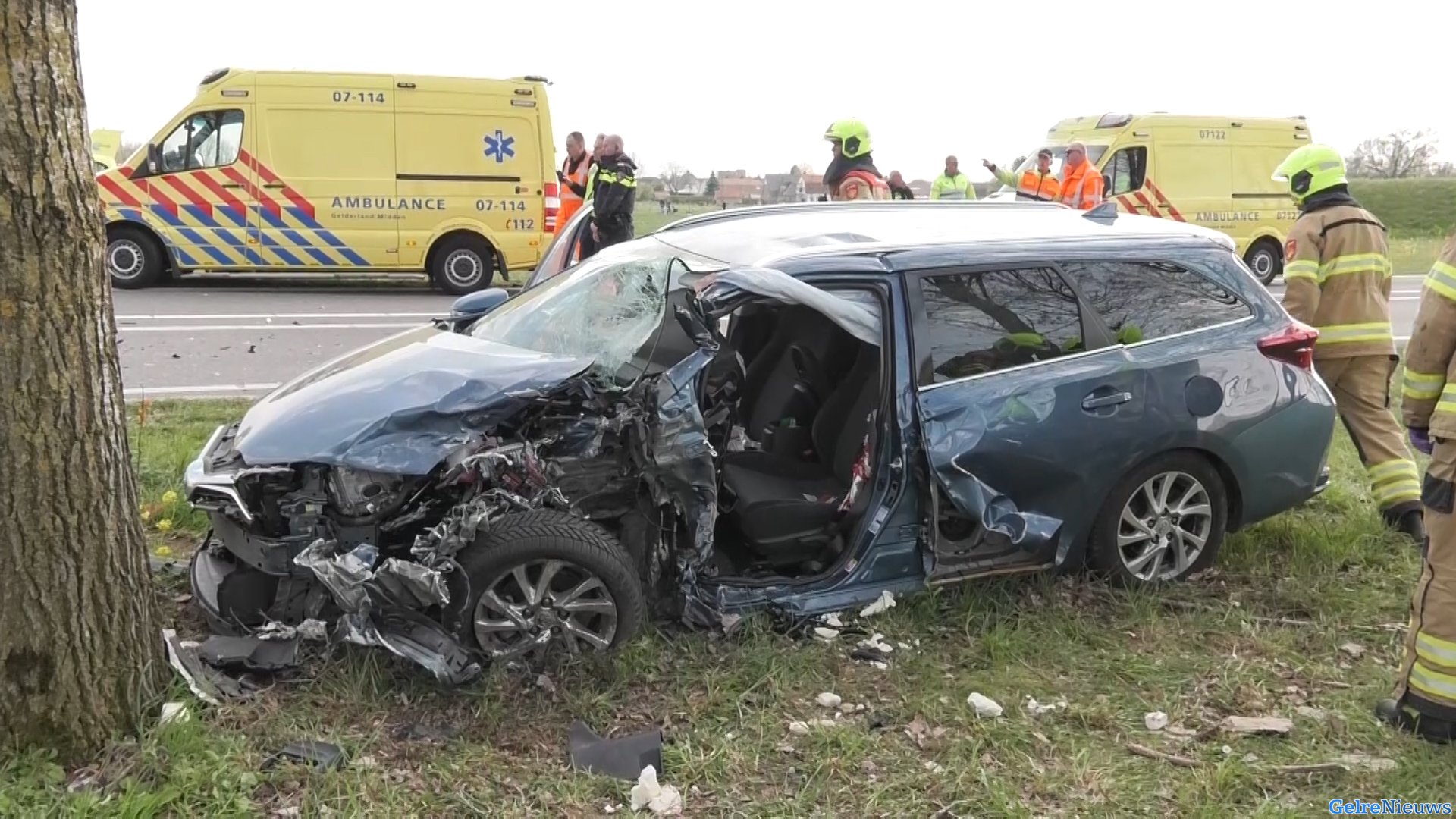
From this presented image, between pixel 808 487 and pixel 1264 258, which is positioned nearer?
pixel 808 487

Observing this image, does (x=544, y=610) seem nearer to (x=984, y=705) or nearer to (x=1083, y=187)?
(x=984, y=705)

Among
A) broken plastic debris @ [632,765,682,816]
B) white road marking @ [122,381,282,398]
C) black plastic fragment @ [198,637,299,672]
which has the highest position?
white road marking @ [122,381,282,398]

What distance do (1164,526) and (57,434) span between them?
3.63 m

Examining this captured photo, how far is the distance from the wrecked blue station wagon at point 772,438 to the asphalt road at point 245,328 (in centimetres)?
395

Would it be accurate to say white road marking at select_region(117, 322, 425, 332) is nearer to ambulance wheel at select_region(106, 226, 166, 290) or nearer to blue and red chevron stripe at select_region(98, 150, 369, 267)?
blue and red chevron stripe at select_region(98, 150, 369, 267)

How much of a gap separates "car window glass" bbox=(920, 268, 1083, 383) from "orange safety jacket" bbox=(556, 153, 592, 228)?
7.90 meters

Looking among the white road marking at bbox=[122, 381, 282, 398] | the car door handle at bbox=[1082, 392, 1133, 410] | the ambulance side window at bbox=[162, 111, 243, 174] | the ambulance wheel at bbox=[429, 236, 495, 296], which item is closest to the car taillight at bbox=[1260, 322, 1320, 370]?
the car door handle at bbox=[1082, 392, 1133, 410]

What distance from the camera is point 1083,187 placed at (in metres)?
12.9

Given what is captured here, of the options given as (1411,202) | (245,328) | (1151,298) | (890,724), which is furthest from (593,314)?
(1411,202)

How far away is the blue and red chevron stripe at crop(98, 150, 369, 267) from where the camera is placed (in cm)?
1210

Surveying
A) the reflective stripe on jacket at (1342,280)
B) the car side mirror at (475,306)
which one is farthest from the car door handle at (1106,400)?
the car side mirror at (475,306)

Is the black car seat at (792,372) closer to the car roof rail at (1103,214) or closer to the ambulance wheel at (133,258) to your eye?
the car roof rail at (1103,214)

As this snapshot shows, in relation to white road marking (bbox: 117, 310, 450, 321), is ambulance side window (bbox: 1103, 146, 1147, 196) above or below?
above

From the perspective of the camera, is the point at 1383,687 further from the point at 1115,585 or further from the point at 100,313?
the point at 100,313
